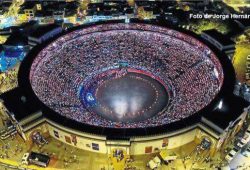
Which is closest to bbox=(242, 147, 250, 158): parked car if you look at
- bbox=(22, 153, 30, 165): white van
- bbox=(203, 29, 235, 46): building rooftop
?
bbox=(203, 29, 235, 46): building rooftop

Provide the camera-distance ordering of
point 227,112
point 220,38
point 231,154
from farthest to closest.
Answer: point 220,38
point 231,154
point 227,112

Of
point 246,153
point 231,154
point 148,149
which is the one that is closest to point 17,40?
point 148,149

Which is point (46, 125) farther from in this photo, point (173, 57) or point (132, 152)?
point (173, 57)

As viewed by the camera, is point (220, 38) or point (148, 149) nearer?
point (148, 149)

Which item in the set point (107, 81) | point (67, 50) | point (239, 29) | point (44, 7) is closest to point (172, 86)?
point (107, 81)

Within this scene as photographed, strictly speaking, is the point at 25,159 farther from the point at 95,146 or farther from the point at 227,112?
the point at 227,112

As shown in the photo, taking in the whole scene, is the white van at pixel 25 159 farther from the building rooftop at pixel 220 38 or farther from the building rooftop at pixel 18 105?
the building rooftop at pixel 220 38

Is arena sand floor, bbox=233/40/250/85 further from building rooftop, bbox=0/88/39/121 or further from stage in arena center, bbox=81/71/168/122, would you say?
building rooftop, bbox=0/88/39/121

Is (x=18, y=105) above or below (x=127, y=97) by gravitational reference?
above
